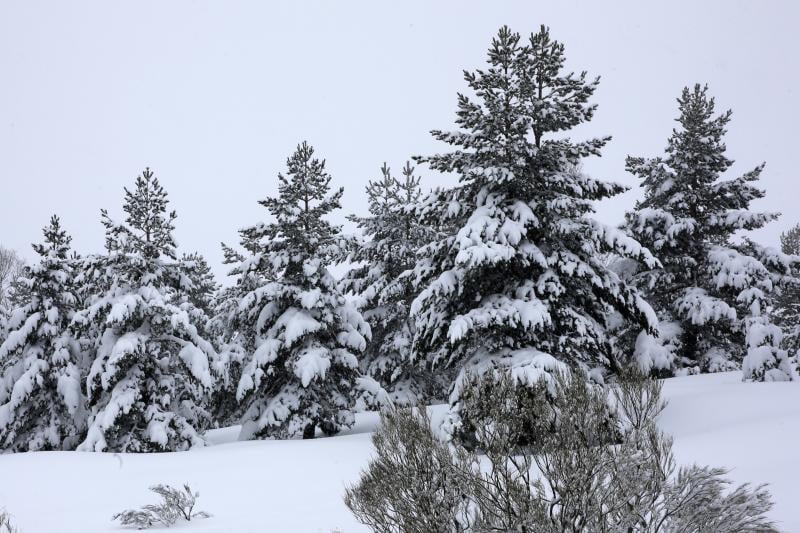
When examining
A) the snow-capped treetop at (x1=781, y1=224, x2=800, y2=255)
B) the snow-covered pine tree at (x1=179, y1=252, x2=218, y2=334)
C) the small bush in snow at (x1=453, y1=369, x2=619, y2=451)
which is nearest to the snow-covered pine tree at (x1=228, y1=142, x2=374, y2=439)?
the snow-covered pine tree at (x1=179, y1=252, x2=218, y2=334)

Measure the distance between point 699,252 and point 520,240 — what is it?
10369mm

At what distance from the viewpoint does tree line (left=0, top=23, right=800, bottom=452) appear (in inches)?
486

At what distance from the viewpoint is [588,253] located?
519 inches

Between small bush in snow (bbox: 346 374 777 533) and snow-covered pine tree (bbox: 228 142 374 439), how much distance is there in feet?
33.2

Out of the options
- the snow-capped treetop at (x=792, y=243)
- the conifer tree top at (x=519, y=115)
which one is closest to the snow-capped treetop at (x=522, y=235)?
the conifer tree top at (x=519, y=115)

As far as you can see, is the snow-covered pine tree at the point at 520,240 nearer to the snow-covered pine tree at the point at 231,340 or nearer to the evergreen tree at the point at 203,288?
the snow-covered pine tree at the point at 231,340

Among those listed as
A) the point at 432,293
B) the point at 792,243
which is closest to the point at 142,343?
the point at 432,293

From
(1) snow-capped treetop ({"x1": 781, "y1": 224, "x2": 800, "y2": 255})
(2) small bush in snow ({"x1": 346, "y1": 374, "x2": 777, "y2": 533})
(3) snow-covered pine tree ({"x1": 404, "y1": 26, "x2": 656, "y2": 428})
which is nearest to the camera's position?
(2) small bush in snow ({"x1": 346, "y1": 374, "x2": 777, "y2": 533})

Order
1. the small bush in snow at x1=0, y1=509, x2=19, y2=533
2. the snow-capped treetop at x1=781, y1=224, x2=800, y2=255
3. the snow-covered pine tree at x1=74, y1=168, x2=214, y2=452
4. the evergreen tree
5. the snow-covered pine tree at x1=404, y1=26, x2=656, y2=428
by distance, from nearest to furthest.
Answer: the small bush in snow at x1=0, y1=509, x2=19, y2=533, the snow-covered pine tree at x1=404, y1=26, x2=656, y2=428, the snow-covered pine tree at x1=74, y1=168, x2=214, y2=452, the evergreen tree, the snow-capped treetop at x1=781, y1=224, x2=800, y2=255

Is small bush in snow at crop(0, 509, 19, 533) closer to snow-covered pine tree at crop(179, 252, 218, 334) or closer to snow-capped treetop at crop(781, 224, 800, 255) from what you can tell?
snow-covered pine tree at crop(179, 252, 218, 334)

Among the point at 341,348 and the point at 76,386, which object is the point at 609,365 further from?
the point at 76,386

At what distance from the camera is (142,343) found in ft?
52.1

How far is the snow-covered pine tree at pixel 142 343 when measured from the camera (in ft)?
51.0

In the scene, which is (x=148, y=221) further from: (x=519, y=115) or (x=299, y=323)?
(x=519, y=115)
